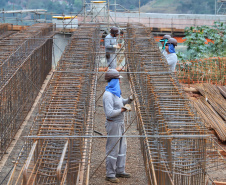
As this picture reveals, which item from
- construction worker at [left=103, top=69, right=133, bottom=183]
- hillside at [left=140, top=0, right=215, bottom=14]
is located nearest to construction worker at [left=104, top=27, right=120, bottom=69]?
construction worker at [left=103, top=69, right=133, bottom=183]

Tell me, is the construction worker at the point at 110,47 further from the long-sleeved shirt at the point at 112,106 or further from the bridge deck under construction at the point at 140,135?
the long-sleeved shirt at the point at 112,106

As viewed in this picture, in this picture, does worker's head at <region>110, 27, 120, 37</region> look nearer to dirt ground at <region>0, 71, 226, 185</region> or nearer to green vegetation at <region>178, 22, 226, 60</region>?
dirt ground at <region>0, 71, 226, 185</region>

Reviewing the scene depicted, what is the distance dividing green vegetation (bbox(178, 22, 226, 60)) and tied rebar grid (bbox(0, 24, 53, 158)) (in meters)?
5.98

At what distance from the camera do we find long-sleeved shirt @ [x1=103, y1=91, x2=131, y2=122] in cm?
770

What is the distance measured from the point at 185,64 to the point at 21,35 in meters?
5.68

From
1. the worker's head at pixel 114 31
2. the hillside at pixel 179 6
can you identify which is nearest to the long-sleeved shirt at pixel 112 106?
the worker's head at pixel 114 31

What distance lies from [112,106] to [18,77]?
13.6 ft

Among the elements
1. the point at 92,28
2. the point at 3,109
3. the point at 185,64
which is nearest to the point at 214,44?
the point at 185,64

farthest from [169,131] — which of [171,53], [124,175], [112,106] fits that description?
[171,53]

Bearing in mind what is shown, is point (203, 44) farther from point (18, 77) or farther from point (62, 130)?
point (62, 130)

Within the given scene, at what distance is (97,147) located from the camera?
34.2 ft

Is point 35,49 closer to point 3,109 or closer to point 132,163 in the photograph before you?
point 3,109

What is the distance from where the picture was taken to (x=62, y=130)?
7113mm

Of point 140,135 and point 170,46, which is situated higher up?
point 170,46
